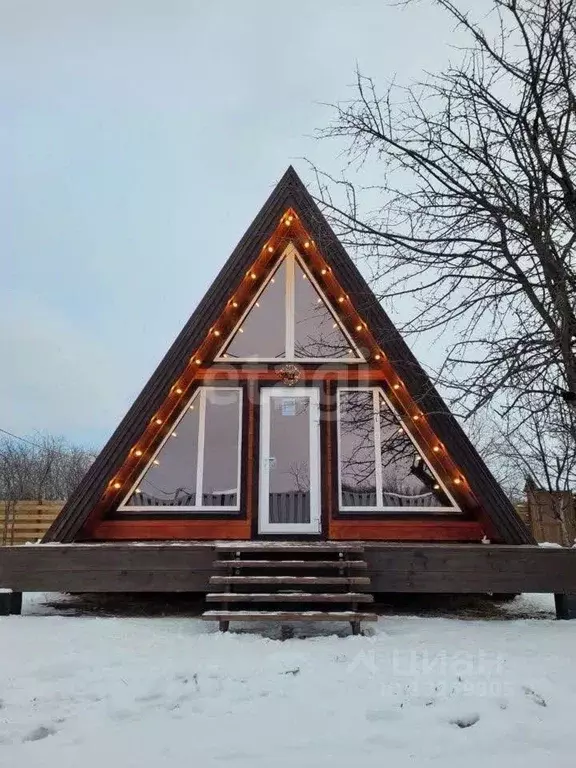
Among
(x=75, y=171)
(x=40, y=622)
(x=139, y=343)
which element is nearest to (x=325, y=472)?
(x=40, y=622)

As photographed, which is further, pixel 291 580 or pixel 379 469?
pixel 379 469

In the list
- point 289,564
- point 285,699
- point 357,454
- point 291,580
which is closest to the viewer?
point 285,699

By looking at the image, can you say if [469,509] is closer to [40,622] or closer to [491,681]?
[491,681]

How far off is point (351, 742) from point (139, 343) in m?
92.5

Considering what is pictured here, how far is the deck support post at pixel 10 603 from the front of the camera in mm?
5941

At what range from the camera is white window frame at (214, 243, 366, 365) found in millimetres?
7566

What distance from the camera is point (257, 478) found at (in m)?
7.27

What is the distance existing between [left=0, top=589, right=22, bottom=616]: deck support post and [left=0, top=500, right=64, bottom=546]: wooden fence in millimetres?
8415

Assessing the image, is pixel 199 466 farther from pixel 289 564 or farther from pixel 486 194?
pixel 486 194

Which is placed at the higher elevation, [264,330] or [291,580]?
[264,330]

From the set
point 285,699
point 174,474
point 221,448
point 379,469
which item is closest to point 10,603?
point 174,474

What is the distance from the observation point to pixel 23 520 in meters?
14.3

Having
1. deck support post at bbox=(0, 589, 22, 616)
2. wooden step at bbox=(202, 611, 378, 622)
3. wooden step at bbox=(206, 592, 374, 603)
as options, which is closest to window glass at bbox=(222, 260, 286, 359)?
wooden step at bbox=(206, 592, 374, 603)

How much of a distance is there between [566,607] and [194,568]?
397 centimetres
